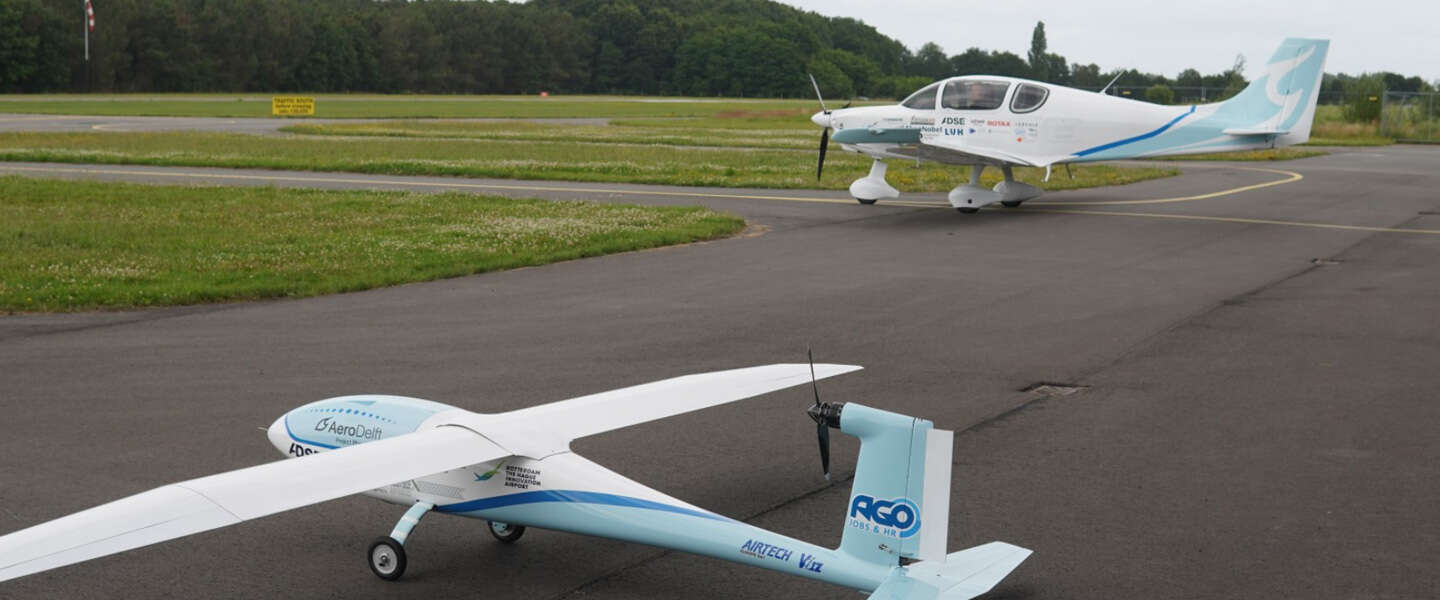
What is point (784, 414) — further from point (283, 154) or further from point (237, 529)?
point (283, 154)

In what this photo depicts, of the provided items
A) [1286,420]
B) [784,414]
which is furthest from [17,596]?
[1286,420]

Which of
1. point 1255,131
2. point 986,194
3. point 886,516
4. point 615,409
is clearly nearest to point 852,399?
point 615,409

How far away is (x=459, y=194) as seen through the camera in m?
27.0

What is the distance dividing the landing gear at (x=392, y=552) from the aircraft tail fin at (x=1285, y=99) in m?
21.8

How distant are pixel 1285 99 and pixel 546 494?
22163mm

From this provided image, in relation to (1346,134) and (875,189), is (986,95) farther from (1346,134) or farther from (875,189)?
(1346,134)

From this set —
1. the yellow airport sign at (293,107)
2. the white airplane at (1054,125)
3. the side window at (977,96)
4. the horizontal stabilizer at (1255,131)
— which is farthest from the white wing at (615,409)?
the yellow airport sign at (293,107)

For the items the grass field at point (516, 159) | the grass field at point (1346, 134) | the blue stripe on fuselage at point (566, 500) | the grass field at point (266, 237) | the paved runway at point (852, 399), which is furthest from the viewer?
the grass field at point (1346, 134)

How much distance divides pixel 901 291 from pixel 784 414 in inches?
246

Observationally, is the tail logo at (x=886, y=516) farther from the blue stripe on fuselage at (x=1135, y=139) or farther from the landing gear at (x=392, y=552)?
the blue stripe on fuselage at (x=1135, y=139)

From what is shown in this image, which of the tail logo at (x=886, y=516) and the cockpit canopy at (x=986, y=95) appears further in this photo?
the cockpit canopy at (x=986, y=95)

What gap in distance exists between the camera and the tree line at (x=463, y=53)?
114 m

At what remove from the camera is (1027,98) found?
25.8 m

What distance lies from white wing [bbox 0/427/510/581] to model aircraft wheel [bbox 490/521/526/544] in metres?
0.80
